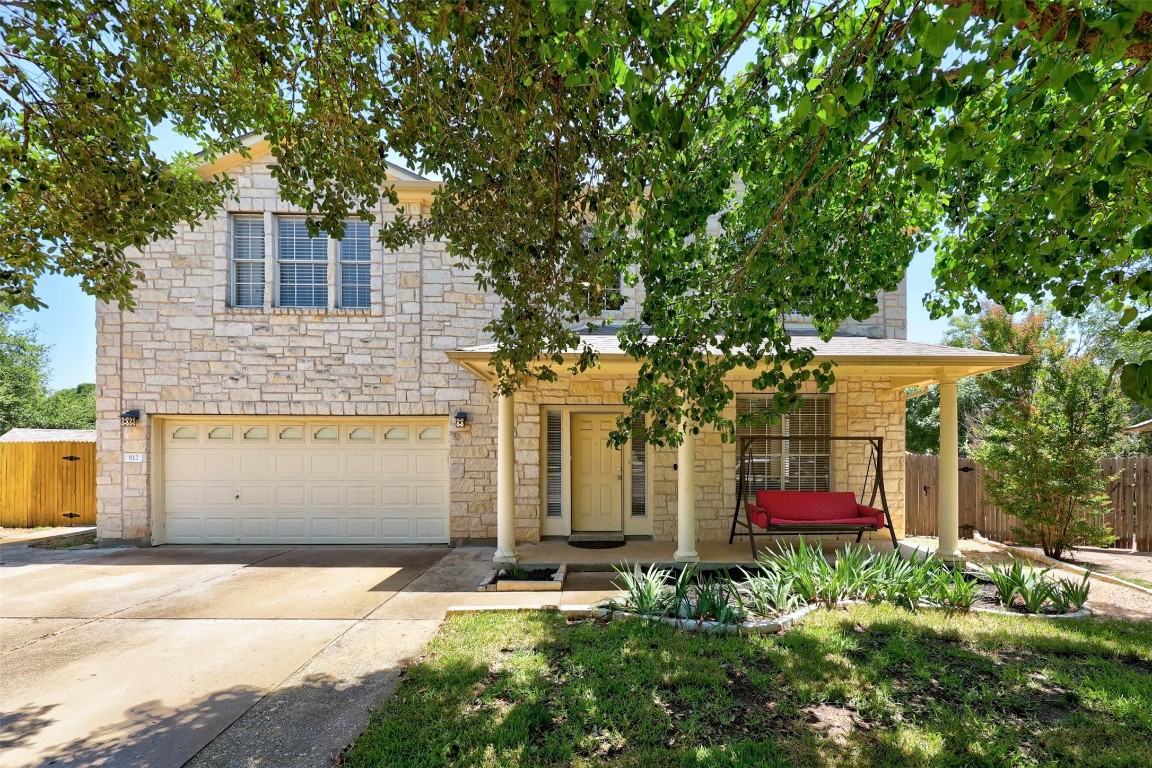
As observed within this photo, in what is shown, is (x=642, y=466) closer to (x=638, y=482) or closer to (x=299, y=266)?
(x=638, y=482)

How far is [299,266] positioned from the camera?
29.0 feet

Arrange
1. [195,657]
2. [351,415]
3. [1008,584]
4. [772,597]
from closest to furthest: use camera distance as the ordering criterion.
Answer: [195,657] < [772,597] < [1008,584] < [351,415]

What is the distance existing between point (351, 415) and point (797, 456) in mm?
7103

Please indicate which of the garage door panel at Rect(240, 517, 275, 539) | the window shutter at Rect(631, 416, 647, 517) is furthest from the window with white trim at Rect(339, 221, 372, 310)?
the window shutter at Rect(631, 416, 647, 517)

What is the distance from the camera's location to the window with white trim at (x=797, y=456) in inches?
338

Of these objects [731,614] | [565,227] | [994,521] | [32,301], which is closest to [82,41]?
[32,301]

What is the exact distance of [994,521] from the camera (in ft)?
29.5

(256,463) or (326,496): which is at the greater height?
(256,463)

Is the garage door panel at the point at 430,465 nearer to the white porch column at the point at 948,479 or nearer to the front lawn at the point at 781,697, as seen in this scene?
the front lawn at the point at 781,697

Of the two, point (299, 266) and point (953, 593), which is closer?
point (953, 593)

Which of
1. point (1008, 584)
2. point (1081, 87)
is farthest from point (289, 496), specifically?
point (1081, 87)

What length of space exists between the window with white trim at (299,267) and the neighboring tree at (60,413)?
1568 cm

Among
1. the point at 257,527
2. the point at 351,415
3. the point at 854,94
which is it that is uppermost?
the point at 854,94

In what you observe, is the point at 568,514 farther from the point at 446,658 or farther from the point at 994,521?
the point at 994,521
